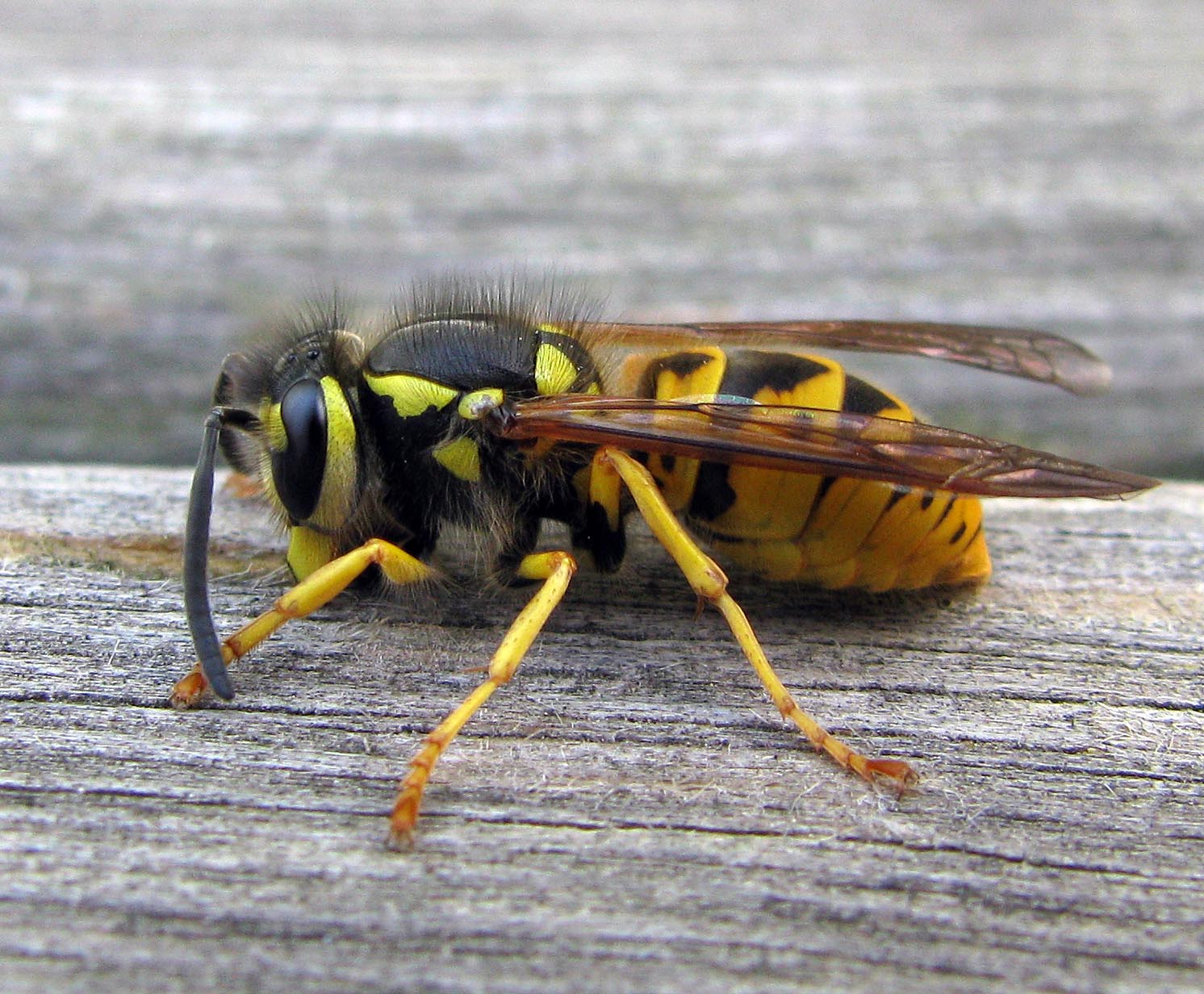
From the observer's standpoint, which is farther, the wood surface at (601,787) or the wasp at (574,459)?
the wasp at (574,459)

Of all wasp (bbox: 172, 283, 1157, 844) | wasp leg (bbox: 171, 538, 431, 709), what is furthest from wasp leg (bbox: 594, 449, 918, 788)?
wasp leg (bbox: 171, 538, 431, 709)

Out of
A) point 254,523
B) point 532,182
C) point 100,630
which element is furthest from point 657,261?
point 100,630

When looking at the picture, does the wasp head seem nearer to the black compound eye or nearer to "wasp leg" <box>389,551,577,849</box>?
the black compound eye

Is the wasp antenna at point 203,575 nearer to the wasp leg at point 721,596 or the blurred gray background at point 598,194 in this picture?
the wasp leg at point 721,596

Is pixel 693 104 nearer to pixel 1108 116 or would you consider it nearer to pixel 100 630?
pixel 1108 116

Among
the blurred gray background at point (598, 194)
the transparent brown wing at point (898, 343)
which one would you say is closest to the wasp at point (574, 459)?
the transparent brown wing at point (898, 343)

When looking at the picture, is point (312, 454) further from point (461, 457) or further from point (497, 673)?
point (497, 673)

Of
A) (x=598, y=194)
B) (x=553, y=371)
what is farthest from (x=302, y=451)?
(x=598, y=194)
